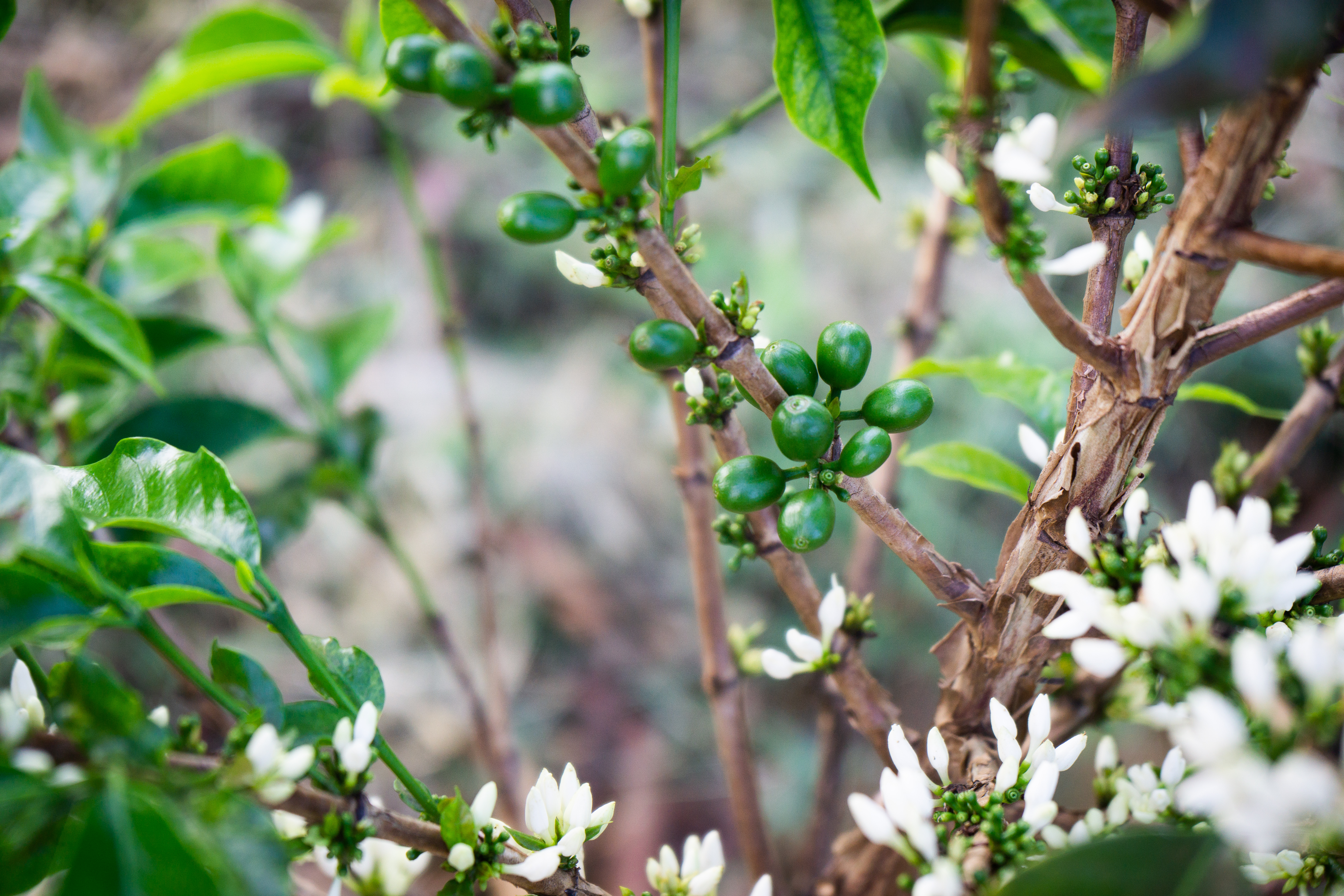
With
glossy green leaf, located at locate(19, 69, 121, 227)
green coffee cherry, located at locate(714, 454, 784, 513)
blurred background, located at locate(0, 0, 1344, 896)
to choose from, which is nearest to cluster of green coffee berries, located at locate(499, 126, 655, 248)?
green coffee cherry, located at locate(714, 454, 784, 513)

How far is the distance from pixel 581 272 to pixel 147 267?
0.49m

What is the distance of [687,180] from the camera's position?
0.30 metres

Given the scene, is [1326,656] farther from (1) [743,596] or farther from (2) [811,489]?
(1) [743,596]

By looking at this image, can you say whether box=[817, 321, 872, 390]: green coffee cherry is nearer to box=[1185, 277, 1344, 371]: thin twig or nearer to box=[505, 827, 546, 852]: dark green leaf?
box=[1185, 277, 1344, 371]: thin twig

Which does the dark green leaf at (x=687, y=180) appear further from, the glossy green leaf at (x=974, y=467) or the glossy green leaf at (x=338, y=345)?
the glossy green leaf at (x=338, y=345)

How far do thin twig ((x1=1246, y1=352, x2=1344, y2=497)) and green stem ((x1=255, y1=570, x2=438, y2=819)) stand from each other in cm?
46

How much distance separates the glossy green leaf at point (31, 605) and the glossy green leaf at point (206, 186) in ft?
1.24

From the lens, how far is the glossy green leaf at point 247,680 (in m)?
0.33

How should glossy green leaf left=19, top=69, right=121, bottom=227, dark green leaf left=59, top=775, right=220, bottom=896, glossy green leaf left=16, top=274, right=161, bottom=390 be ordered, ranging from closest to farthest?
dark green leaf left=59, top=775, right=220, bottom=896 → glossy green leaf left=16, top=274, right=161, bottom=390 → glossy green leaf left=19, top=69, right=121, bottom=227

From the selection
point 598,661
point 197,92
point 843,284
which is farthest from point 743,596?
point 197,92

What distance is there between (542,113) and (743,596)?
109 centimetres

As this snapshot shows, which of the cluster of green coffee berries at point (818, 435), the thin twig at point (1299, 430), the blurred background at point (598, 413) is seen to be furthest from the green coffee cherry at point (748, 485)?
the blurred background at point (598, 413)

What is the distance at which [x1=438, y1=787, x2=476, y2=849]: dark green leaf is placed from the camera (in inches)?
12.5

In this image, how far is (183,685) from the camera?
54 cm
